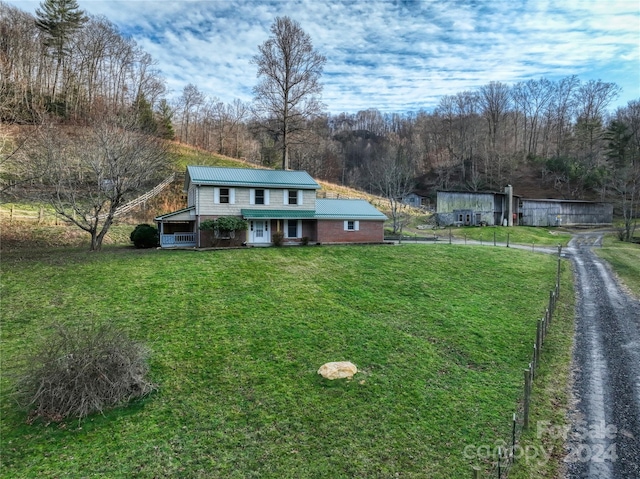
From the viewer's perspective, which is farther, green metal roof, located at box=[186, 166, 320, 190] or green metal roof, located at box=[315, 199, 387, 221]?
green metal roof, located at box=[315, 199, 387, 221]

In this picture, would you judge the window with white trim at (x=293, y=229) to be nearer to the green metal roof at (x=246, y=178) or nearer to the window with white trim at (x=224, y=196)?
the green metal roof at (x=246, y=178)

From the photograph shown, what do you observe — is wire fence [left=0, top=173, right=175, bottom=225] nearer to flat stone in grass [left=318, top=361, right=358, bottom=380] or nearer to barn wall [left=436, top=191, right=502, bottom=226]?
flat stone in grass [left=318, top=361, right=358, bottom=380]

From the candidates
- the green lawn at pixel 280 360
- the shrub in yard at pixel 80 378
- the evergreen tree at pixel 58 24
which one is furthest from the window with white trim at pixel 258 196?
the evergreen tree at pixel 58 24

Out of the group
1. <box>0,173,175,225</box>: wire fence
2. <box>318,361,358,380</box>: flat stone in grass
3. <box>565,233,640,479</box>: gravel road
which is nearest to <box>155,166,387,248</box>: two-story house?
<box>0,173,175,225</box>: wire fence

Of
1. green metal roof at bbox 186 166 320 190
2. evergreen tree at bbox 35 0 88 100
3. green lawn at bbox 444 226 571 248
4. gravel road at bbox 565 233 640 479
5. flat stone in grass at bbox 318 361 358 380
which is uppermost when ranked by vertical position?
evergreen tree at bbox 35 0 88 100

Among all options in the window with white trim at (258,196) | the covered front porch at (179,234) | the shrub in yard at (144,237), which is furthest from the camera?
the window with white trim at (258,196)

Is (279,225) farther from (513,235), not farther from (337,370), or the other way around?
(513,235)
